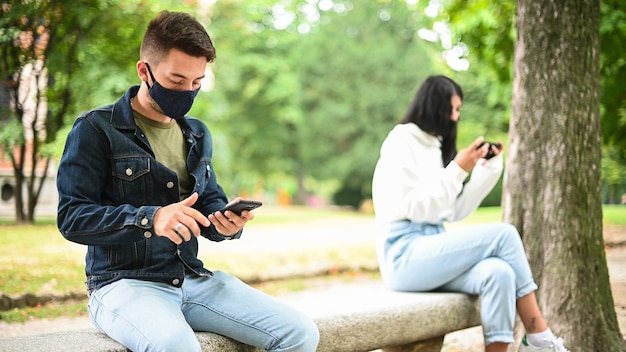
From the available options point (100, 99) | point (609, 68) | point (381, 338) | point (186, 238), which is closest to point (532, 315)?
point (381, 338)

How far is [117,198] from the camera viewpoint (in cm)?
198

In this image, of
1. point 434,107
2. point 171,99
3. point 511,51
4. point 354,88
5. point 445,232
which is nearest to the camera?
point 171,99

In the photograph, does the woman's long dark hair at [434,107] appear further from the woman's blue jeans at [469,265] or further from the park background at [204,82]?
the park background at [204,82]

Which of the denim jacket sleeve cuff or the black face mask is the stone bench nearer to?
the denim jacket sleeve cuff

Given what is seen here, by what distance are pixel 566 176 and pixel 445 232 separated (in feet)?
2.28

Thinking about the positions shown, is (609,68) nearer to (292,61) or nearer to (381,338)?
(381,338)

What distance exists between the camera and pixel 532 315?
2.71 meters

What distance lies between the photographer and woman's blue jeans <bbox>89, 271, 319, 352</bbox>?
1.77 meters

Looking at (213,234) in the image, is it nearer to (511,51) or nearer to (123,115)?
(123,115)

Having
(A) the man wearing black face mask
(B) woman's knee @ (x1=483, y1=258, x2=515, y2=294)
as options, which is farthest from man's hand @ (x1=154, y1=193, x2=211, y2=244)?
(B) woman's knee @ (x1=483, y1=258, x2=515, y2=294)

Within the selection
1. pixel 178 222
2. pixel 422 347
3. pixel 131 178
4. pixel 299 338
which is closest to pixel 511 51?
pixel 422 347

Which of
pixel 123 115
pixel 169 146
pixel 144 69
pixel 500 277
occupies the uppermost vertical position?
pixel 144 69

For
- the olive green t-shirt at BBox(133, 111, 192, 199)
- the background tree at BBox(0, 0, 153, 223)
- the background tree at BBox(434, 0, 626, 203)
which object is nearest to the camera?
the olive green t-shirt at BBox(133, 111, 192, 199)

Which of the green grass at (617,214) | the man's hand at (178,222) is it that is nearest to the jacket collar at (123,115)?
the man's hand at (178,222)
